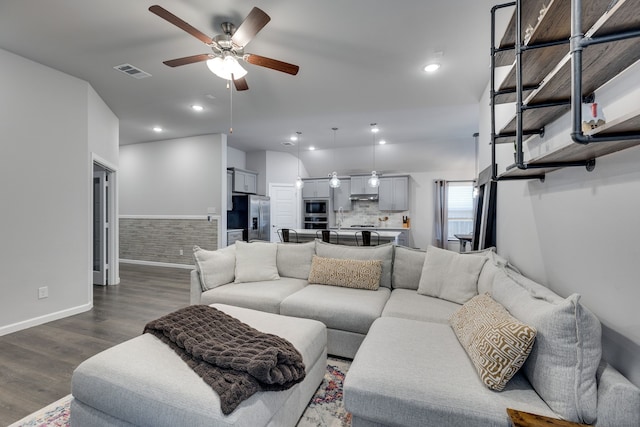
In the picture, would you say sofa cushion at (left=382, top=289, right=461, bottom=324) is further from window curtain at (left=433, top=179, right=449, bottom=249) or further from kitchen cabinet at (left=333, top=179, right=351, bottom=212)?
kitchen cabinet at (left=333, top=179, right=351, bottom=212)

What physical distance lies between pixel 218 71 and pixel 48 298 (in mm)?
3272

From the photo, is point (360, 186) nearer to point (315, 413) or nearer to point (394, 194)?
point (394, 194)

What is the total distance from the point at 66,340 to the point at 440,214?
719cm

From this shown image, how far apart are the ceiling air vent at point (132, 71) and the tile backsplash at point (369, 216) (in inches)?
226

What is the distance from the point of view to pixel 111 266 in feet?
16.0

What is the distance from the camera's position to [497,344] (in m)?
1.37

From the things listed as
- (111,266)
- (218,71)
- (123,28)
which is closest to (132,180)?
(111,266)

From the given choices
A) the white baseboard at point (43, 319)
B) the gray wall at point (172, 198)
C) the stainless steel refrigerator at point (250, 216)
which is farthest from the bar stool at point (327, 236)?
the white baseboard at point (43, 319)

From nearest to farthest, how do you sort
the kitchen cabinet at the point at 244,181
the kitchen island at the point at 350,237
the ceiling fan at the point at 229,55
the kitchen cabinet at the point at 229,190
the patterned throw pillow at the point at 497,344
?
the patterned throw pillow at the point at 497,344
the ceiling fan at the point at 229,55
the kitchen island at the point at 350,237
the kitchen cabinet at the point at 229,190
the kitchen cabinet at the point at 244,181

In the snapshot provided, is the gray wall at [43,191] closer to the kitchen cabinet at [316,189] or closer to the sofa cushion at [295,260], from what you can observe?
the sofa cushion at [295,260]

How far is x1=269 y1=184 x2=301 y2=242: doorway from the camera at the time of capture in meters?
7.69

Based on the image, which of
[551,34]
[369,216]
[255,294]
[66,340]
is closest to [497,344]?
Result: [551,34]

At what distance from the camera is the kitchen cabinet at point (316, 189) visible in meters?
8.14

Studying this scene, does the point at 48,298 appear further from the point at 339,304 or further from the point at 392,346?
the point at 392,346
